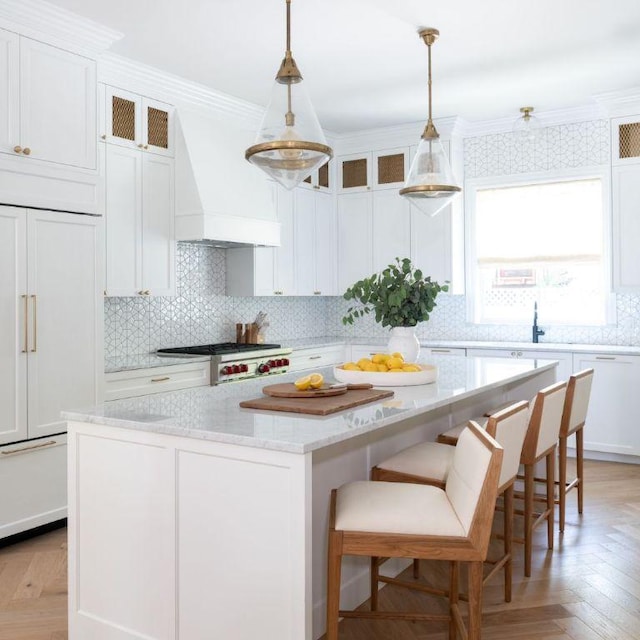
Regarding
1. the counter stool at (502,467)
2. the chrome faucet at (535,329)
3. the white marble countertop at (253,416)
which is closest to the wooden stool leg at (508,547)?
the counter stool at (502,467)

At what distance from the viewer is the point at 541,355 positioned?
A: 5.52 metres

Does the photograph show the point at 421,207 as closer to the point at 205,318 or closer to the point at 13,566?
the point at 205,318

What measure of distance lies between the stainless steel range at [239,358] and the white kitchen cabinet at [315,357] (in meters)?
0.18

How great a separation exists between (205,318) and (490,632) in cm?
370

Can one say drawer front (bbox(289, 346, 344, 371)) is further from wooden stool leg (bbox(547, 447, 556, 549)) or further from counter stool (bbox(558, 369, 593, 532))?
wooden stool leg (bbox(547, 447, 556, 549))

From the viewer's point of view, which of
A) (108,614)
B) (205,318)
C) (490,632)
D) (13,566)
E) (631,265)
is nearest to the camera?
(108,614)

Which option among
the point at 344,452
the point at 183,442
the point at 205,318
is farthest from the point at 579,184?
the point at 183,442

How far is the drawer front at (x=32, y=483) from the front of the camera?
11.8 ft

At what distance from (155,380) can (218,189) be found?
1537 mm

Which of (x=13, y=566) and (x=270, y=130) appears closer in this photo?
(x=270, y=130)

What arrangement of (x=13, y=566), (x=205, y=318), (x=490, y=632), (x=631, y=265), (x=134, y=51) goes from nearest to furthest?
(x=490, y=632) < (x=13, y=566) < (x=134, y=51) < (x=631, y=265) < (x=205, y=318)

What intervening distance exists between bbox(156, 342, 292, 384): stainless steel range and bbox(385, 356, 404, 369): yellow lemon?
1.91 meters

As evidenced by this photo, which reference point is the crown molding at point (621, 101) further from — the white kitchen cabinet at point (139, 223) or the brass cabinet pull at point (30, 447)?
the brass cabinet pull at point (30, 447)

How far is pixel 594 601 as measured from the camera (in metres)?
2.93
